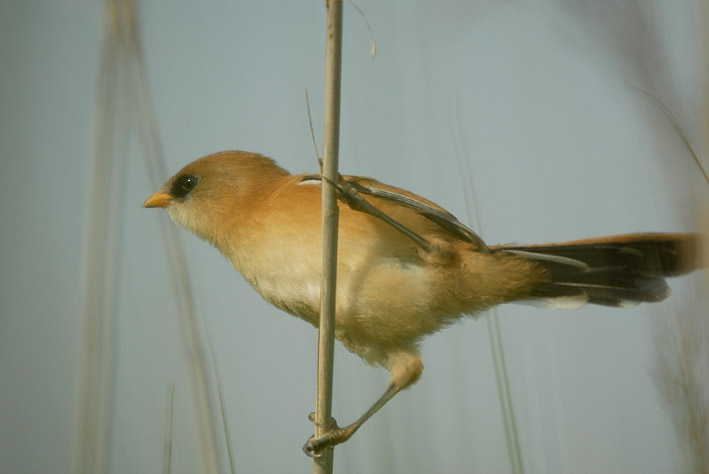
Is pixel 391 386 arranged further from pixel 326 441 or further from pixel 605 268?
pixel 605 268

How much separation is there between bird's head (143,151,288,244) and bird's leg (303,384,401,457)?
0.97 metres

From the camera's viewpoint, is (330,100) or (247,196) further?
(247,196)

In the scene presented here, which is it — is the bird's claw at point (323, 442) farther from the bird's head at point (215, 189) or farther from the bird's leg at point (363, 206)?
the bird's head at point (215, 189)

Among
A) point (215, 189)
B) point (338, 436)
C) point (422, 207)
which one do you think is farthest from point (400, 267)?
point (215, 189)

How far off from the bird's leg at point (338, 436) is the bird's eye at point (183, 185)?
4.33 feet

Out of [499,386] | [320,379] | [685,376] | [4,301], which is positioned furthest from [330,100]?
[4,301]

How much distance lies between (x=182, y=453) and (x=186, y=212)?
50.3 inches

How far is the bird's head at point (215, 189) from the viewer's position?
2781 millimetres

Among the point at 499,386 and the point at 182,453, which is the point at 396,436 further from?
the point at 182,453

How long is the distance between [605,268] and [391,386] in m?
0.96

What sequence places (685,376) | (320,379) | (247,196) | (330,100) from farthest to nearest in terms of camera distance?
(247,196), (320,379), (330,100), (685,376)

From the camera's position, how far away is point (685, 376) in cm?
145

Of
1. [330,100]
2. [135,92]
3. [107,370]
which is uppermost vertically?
[135,92]

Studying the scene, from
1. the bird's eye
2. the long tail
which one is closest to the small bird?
the long tail
